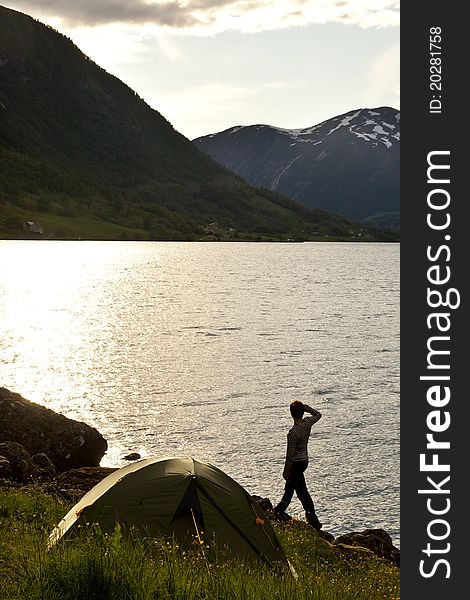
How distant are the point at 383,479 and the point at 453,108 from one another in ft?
71.8

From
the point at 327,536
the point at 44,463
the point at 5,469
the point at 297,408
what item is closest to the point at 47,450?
the point at 44,463

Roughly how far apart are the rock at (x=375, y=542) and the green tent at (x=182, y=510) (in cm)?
614

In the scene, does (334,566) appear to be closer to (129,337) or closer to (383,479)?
(383,479)

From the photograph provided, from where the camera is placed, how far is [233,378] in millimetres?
51438

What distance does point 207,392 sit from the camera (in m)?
46.9

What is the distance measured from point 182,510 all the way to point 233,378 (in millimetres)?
35306

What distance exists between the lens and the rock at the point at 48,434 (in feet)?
95.6

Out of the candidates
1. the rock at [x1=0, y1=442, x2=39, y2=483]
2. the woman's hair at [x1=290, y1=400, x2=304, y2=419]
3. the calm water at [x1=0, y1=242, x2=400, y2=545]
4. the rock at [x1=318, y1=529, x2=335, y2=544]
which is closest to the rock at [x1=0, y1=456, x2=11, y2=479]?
the rock at [x1=0, y1=442, x2=39, y2=483]

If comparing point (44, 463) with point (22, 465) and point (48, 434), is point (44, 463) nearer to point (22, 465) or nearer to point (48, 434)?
point (22, 465)

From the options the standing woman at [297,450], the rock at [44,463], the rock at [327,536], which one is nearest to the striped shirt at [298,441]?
the standing woman at [297,450]

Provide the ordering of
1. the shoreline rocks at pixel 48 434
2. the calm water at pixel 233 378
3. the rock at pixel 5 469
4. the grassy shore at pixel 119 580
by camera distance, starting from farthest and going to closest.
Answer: the calm water at pixel 233 378
the shoreline rocks at pixel 48 434
the rock at pixel 5 469
the grassy shore at pixel 119 580

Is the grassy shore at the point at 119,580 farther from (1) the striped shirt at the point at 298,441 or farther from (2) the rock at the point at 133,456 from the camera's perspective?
(2) the rock at the point at 133,456

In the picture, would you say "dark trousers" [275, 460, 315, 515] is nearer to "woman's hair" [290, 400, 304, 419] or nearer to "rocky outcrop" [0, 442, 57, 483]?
"woman's hair" [290, 400, 304, 419]

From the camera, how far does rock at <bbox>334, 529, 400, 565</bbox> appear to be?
21.8 metres
